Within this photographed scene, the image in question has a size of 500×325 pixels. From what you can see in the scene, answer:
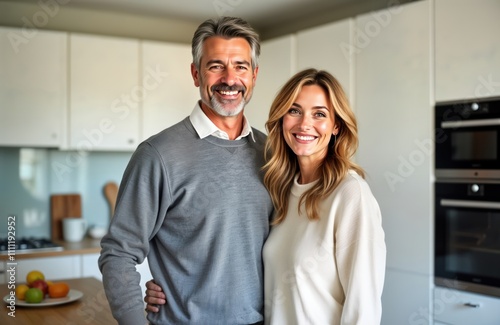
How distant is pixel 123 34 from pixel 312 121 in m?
3.04

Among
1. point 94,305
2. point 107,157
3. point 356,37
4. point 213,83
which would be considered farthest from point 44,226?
point 213,83

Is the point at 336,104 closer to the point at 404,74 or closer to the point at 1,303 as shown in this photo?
the point at 404,74

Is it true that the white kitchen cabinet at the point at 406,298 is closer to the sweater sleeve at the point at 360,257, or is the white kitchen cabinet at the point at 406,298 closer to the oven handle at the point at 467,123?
the oven handle at the point at 467,123

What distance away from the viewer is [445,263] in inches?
116

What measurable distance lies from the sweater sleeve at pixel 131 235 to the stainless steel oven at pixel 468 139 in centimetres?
175

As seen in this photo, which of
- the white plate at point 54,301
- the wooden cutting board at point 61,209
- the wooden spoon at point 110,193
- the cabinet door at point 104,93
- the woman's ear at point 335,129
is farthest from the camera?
the wooden spoon at point 110,193

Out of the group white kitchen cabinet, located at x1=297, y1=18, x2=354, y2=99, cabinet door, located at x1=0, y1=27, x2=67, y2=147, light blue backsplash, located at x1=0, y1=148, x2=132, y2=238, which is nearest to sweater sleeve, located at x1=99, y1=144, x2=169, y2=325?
white kitchen cabinet, located at x1=297, y1=18, x2=354, y2=99

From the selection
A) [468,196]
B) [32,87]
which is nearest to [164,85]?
[32,87]

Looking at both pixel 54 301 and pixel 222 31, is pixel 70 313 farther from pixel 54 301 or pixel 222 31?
pixel 222 31

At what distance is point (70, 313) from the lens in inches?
92.4

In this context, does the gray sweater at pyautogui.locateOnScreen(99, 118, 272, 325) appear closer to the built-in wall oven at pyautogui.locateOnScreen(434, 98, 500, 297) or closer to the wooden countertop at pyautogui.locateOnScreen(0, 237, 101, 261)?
the built-in wall oven at pyautogui.locateOnScreen(434, 98, 500, 297)

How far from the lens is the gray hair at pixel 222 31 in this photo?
1858 millimetres

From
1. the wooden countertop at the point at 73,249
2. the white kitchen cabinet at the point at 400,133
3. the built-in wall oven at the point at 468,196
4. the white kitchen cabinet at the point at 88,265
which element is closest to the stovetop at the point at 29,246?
the wooden countertop at the point at 73,249

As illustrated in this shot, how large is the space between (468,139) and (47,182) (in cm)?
300
